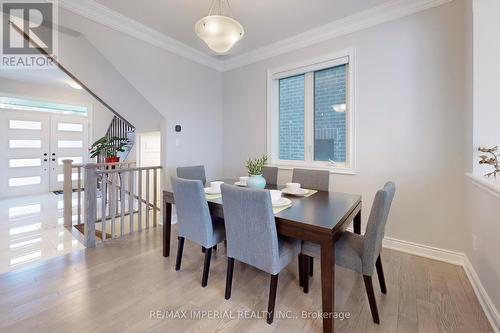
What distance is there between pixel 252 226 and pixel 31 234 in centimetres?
325

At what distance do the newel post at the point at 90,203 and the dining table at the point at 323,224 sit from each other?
169cm

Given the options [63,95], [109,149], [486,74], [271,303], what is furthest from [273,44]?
[63,95]

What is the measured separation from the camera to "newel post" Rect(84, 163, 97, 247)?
8.54ft

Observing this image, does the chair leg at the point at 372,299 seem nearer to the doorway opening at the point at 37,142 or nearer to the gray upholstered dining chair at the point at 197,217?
the gray upholstered dining chair at the point at 197,217

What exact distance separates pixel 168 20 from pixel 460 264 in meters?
4.17

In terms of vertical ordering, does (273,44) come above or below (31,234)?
above

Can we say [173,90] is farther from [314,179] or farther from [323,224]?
[323,224]

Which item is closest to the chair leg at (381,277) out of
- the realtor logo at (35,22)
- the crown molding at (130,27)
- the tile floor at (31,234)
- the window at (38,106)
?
the tile floor at (31,234)

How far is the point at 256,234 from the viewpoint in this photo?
149cm

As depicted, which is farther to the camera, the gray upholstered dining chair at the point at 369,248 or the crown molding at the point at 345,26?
the crown molding at the point at 345,26

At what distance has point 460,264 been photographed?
7.20 ft

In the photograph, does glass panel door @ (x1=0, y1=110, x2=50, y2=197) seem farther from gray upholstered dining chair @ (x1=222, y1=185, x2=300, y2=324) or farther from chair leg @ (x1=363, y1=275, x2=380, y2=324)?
chair leg @ (x1=363, y1=275, x2=380, y2=324)

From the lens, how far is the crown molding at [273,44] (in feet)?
7.92

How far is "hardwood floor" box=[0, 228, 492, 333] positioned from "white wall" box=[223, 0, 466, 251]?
56cm
